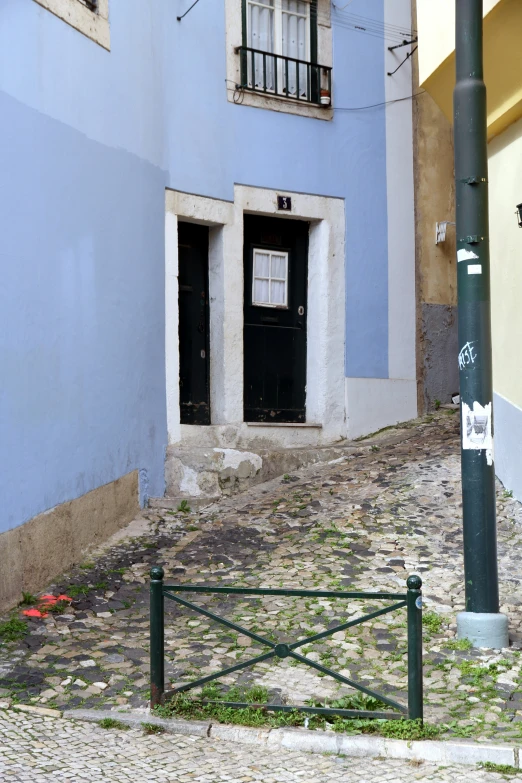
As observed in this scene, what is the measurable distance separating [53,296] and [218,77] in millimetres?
4618

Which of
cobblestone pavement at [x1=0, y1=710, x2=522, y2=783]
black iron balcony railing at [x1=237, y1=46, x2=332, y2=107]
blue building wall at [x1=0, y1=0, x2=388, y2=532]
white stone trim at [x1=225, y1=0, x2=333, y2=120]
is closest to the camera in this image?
cobblestone pavement at [x1=0, y1=710, x2=522, y2=783]

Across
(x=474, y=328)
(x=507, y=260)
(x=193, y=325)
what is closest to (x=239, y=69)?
(x=193, y=325)

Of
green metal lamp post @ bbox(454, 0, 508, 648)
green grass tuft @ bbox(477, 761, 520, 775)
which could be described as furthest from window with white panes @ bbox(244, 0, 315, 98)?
green grass tuft @ bbox(477, 761, 520, 775)

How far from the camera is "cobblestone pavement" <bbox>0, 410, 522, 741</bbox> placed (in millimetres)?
5504

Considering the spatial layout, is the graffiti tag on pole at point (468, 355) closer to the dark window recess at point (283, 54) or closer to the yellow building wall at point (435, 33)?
the yellow building wall at point (435, 33)

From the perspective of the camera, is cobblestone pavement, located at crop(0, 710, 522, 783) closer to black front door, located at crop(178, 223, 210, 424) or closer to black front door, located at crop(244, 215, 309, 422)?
black front door, located at crop(178, 223, 210, 424)

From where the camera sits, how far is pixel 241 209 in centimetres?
1144

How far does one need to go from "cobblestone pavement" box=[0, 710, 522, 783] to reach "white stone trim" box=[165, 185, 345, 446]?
225 inches

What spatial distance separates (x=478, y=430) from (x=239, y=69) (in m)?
6.99

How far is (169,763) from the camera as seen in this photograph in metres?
4.53

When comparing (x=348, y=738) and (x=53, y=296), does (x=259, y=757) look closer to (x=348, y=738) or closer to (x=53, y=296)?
(x=348, y=738)

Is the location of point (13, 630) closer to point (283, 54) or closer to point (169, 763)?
point (169, 763)

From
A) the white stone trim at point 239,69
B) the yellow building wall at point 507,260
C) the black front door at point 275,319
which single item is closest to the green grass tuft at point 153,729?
the yellow building wall at point 507,260

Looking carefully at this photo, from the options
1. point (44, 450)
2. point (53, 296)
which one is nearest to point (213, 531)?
point (44, 450)
